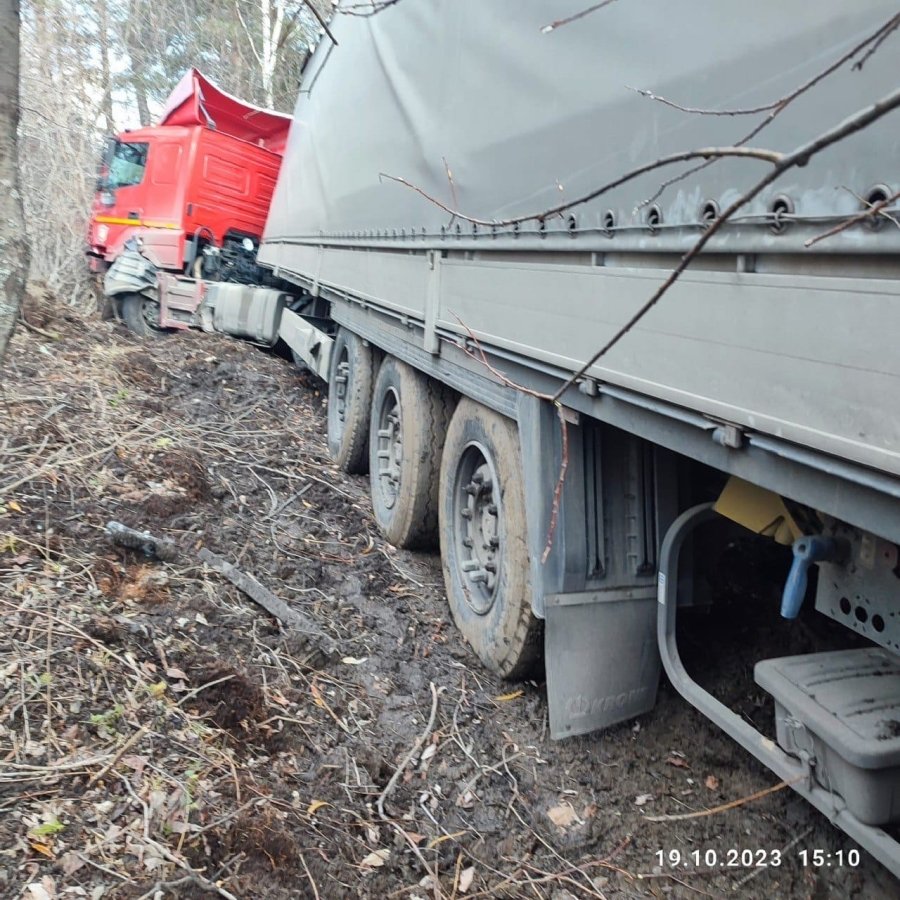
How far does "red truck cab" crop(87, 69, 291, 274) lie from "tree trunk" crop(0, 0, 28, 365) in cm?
832

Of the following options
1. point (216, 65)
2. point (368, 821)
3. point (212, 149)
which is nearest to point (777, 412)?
point (368, 821)

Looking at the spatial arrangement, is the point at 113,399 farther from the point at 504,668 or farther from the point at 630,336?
the point at 630,336

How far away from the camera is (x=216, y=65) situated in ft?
72.4

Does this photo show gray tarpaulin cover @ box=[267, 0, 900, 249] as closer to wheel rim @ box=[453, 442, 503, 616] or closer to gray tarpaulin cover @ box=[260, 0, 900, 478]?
gray tarpaulin cover @ box=[260, 0, 900, 478]

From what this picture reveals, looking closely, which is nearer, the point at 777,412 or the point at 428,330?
the point at 777,412

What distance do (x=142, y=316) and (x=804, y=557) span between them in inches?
417

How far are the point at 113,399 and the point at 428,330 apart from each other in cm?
337

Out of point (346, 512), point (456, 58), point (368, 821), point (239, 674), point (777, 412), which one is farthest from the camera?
point (346, 512)

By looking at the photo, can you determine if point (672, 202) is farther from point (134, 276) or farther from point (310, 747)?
point (134, 276)

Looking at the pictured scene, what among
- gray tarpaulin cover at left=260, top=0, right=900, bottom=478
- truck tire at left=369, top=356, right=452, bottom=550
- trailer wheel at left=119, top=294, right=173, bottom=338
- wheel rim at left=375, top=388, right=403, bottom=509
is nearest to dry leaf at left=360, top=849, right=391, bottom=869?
gray tarpaulin cover at left=260, top=0, right=900, bottom=478

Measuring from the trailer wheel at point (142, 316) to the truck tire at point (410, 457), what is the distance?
6.70 metres

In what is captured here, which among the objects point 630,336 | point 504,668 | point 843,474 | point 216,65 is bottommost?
point 504,668

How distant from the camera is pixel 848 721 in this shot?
1.84 m

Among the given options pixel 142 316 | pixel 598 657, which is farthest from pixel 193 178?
pixel 598 657
